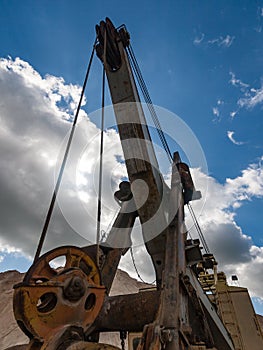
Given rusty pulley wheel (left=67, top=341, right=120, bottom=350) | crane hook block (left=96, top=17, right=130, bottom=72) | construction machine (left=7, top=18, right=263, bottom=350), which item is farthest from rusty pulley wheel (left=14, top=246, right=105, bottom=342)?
crane hook block (left=96, top=17, right=130, bottom=72)

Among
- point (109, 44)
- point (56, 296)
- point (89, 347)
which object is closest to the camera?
point (89, 347)

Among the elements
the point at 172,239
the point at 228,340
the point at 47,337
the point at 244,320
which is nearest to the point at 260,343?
the point at 244,320

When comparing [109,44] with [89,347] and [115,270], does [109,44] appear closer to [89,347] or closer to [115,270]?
[115,270]

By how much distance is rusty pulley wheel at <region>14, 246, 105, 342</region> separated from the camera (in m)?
1.67

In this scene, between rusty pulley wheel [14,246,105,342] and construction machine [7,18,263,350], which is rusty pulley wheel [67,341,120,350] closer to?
construction machine [7,18,263,350]

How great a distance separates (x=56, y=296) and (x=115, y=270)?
196 cm

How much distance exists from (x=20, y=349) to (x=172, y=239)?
1922 millimetres

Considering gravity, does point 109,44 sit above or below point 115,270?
above

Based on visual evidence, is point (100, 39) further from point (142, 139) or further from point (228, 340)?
point (228, 340)

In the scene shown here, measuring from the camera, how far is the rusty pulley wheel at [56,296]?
1.67 m

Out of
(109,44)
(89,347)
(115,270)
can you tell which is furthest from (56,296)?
(109,44)

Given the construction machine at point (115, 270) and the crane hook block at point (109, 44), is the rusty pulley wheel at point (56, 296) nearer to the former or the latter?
the construction machine at point (115, 270)

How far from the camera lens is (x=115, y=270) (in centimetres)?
372

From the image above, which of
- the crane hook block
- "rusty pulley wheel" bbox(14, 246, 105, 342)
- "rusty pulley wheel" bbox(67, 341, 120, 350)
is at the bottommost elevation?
"rusty pulley wheel" bbox(67, 341, 120, 350)
